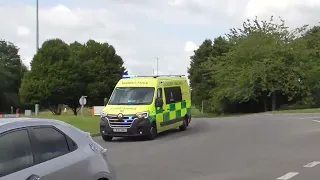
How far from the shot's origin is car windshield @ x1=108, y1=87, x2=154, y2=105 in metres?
20.2

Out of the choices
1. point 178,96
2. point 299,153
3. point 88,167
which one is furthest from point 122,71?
point 88,167

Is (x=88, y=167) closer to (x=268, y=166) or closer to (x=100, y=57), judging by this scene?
(x=268, y=166)

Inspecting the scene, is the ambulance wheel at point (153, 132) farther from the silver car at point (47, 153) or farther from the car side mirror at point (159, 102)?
the silver car at point (47, 153)

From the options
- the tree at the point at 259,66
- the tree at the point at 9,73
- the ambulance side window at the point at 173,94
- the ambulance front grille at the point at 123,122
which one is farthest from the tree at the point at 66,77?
A: the ambulance front grille at the point at 123,122

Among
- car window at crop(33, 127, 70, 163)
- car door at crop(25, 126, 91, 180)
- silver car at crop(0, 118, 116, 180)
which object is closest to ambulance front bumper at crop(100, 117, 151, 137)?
silver car at crop(0, 118, 116, 180)

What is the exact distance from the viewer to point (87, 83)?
7275cm

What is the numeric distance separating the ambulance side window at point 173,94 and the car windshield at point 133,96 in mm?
1020

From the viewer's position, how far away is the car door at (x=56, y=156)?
543 centimetres

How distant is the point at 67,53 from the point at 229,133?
175 feet

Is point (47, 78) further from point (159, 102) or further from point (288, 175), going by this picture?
point (288, 175)

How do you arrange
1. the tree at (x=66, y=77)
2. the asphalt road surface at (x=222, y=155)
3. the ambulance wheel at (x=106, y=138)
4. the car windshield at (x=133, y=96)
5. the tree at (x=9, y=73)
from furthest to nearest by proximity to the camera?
1. the tree at (x=9, y=73)
2. the tree at (x=66, y=77)
3. the car windshield at (x=133, y=96)
4. the ambulance wheel at (x=106, y=138)
5. the asphalt road surface at (x=222, y=155)

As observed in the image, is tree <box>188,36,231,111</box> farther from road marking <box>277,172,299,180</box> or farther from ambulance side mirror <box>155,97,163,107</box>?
road marking <box>277,172,299,180</box>

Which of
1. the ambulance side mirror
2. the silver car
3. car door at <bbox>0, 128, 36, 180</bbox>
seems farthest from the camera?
the ambulance side mirror

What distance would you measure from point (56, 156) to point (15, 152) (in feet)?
1.99
